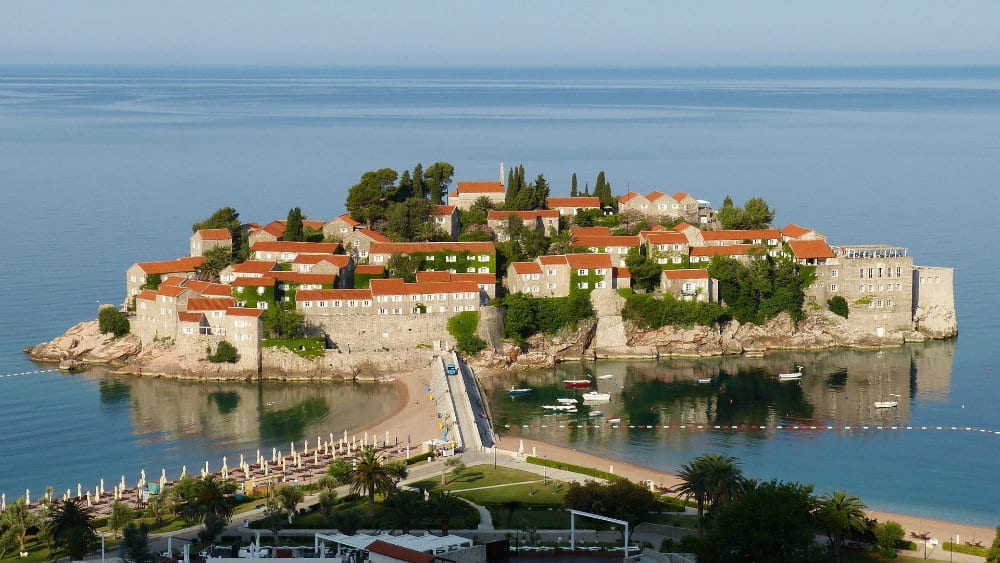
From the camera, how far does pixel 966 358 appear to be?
82.8 m

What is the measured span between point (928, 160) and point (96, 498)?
5840 inches

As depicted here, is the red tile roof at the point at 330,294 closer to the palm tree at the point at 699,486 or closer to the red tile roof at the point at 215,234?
the red tile roof at the point at 215,234

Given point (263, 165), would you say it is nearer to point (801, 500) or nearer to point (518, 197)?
point (518, 197)

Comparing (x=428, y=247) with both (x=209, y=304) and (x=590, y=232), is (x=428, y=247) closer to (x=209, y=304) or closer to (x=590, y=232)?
(x=590, y=232)

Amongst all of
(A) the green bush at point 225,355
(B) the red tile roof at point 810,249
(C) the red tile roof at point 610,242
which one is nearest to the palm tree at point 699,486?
(A) the green bush at point 225,355

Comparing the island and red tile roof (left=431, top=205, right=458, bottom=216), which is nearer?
the island

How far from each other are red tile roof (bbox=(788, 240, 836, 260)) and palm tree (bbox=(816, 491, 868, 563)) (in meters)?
40.6

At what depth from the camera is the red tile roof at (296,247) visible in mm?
84812

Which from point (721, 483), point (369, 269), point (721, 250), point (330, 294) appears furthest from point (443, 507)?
point (721, 250)

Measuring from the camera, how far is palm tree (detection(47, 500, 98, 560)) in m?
46.0

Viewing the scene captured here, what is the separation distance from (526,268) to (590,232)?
7302 millimetres

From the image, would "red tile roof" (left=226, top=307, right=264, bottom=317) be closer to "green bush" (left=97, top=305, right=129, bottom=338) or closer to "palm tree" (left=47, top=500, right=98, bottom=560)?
"green bush" (left=97, top=305, right=129, bottom=338)

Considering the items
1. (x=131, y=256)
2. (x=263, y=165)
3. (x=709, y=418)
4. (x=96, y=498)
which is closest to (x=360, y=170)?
(x=263, y=165)

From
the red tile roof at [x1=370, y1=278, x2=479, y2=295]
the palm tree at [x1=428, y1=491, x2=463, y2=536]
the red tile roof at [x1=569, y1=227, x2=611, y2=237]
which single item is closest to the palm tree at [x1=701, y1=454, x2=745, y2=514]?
the palm tree at [x1=428, y1=491, x2=463, y2=536]
